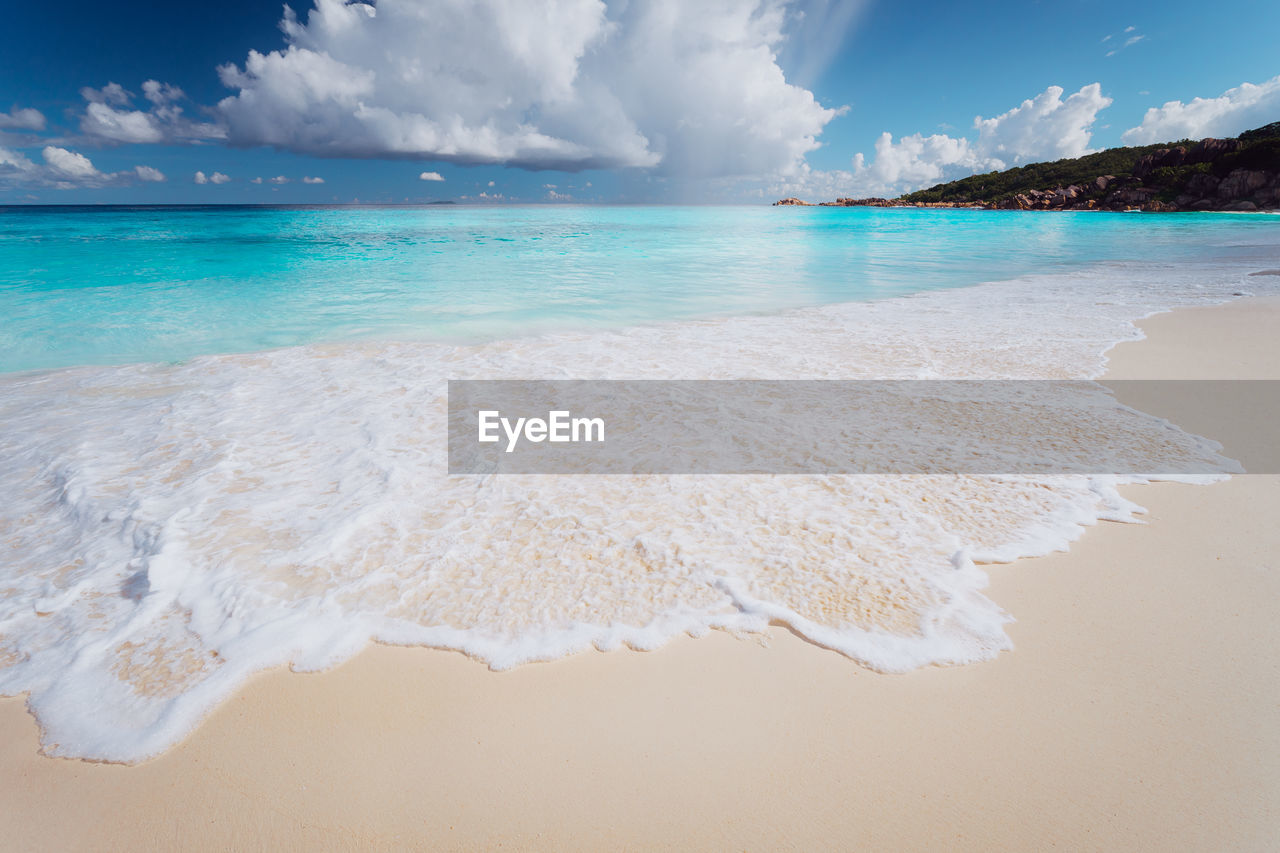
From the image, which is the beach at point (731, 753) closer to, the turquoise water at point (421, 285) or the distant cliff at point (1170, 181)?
the turquoise water at point (421, 285)

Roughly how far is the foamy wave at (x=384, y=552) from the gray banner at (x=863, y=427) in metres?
0.28

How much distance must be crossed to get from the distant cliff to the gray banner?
3594 inches

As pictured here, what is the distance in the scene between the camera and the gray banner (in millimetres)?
4340

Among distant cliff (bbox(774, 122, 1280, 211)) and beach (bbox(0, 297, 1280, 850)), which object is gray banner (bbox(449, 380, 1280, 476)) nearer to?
beach (bbox(0, 297, 1280, 850))

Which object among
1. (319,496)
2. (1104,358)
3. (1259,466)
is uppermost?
(1104,358)

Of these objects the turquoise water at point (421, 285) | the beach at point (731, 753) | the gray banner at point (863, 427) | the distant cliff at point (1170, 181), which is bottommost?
the beach at point (731, 753)

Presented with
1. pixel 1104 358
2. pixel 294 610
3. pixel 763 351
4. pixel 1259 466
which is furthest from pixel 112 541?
pixel 1104 358

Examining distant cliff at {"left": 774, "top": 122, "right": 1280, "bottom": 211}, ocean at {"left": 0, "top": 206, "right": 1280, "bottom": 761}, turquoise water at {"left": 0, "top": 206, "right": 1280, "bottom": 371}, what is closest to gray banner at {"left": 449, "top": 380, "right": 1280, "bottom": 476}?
ocean at {"left": 0, "top": 206, "right": 1280, "bottom": 761}

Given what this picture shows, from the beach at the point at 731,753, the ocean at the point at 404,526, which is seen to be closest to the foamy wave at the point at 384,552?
the ocean at the point at 404,526

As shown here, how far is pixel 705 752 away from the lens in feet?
7.18

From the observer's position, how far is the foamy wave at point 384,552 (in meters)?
2.63

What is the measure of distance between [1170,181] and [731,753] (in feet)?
341

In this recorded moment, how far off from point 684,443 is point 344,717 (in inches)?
120

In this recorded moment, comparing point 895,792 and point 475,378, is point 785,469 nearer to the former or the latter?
point 895,792
